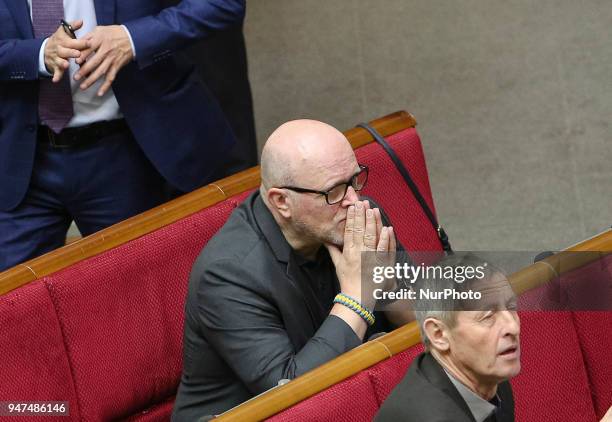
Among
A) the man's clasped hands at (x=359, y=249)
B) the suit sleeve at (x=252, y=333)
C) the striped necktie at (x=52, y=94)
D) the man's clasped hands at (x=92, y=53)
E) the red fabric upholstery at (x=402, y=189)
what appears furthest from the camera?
the red fabric upholstery at (x=402, y=189)

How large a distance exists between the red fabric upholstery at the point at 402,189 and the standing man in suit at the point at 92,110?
0.45 m

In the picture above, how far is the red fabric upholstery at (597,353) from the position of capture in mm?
2688

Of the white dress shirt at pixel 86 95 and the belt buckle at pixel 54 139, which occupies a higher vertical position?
the white dress shirt at pixel 86 95

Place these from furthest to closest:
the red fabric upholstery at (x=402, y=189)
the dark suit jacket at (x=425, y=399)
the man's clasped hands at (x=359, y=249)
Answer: the red fabric upholstery at (x=402, y=189), the man's clasped hands at (x=359, y=249), the dark suit jacket at (x=425, y=399)

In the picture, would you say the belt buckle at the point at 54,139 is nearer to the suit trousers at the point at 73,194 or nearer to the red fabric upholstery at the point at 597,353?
the suit trousers at the point at 73,194

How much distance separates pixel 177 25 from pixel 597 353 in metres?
1.23

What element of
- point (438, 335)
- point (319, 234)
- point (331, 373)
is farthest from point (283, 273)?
point (438, 335)

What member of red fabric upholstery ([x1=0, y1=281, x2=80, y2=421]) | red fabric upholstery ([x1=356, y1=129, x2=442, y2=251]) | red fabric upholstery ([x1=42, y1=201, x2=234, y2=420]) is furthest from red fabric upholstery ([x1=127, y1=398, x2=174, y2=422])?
red fabric upholstery ([x1=356, y1=129, x2=442, y2=251])

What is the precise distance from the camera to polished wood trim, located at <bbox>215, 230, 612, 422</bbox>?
2221 mm

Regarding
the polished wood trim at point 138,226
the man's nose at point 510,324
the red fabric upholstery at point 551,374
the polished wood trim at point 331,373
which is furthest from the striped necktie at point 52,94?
the man's nose at point 510,324

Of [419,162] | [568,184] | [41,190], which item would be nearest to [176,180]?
[41,190]

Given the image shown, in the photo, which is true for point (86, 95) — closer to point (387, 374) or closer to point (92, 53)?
point (92, 53)

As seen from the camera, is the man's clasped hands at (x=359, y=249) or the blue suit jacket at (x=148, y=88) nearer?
the man's clasped hands at (x=359, y=249)

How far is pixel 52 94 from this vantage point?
3.05 meters
